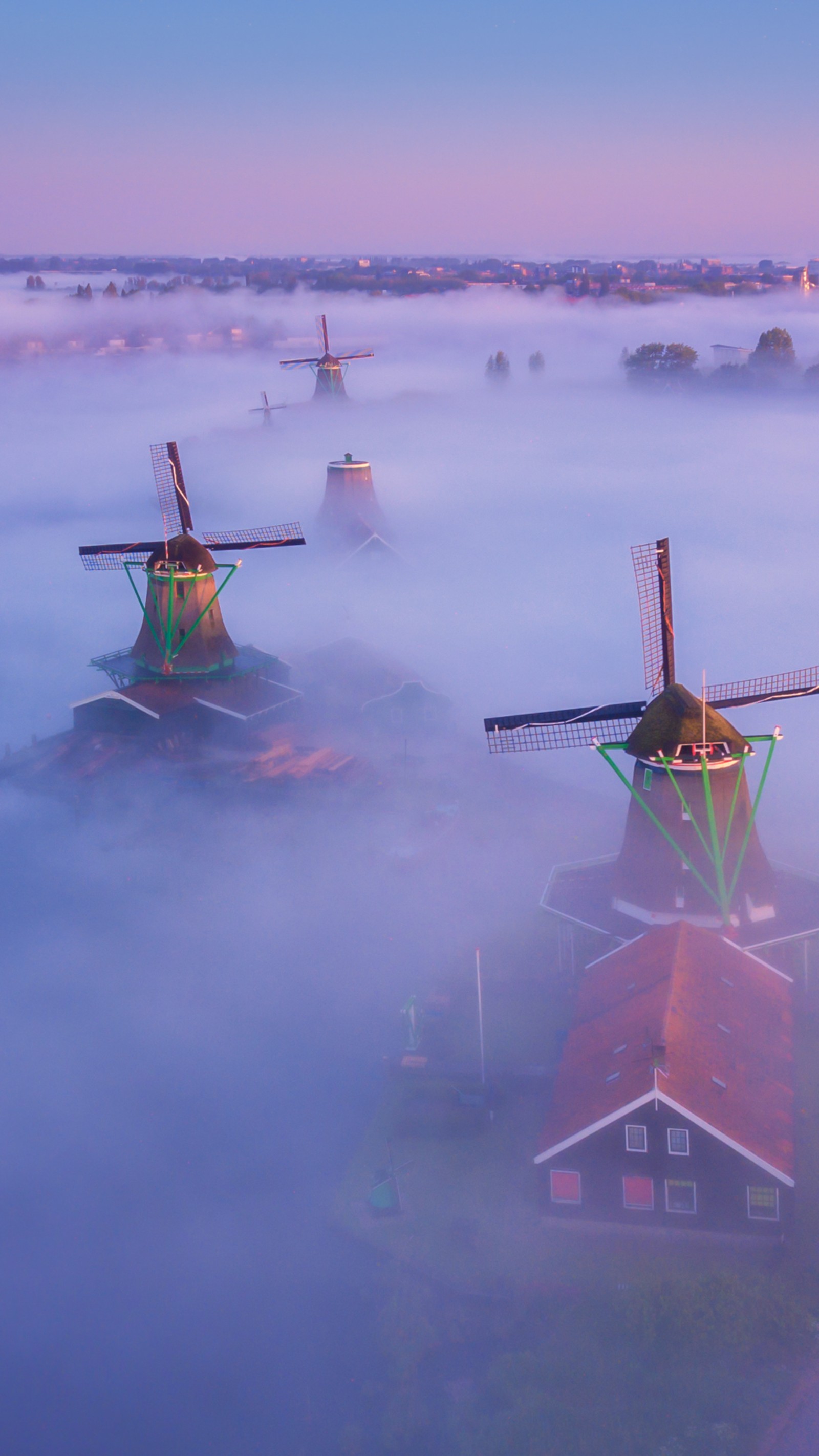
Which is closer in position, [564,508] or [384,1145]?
[384,1145]

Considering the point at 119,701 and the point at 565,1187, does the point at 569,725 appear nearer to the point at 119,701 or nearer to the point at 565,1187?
the point at 565,1187

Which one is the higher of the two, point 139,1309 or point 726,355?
point 726,355

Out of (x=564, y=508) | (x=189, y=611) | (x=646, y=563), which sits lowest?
(x=564, y=508)

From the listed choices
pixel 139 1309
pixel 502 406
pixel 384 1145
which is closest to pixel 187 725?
pixel 384 1145

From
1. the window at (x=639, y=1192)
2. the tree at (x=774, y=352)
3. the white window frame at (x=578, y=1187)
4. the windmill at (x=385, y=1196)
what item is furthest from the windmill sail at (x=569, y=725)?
the tree at (x=774, y=352)

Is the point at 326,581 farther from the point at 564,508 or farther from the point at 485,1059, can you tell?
the point at 564,508

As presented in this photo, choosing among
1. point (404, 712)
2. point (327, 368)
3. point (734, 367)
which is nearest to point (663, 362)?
point (734, 367)

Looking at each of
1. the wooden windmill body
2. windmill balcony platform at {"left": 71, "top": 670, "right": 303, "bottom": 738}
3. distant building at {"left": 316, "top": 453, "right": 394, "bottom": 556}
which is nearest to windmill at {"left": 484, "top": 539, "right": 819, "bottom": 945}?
windmill balcony platform at {"left": 71, "top": 670, "right": 303, "bottom": 738}

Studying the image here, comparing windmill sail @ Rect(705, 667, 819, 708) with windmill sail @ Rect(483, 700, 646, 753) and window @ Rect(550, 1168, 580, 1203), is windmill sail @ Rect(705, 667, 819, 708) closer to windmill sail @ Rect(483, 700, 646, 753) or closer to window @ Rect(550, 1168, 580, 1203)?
windmill sail @ Rect(483, 700, 646, 753)
